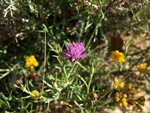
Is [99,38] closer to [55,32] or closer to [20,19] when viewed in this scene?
[55,32]

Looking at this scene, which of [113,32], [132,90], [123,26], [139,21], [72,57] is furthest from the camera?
[113,32]

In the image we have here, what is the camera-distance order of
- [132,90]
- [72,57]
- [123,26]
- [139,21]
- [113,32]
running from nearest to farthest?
[72,57] < [132,90] < [139,21] < [123,26] < [113,32]

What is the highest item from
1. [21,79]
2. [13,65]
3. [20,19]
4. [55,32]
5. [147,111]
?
[20,19]

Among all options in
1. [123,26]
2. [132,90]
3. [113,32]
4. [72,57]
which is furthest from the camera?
[113,32]

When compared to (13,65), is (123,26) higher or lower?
higher

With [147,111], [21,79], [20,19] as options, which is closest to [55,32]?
[20,19]

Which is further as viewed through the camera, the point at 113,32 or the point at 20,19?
the point at 113,32

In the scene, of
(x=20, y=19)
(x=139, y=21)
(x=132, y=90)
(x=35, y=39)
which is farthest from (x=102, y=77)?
(x=20, y=19)

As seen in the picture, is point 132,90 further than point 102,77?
No

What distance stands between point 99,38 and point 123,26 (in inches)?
14.3

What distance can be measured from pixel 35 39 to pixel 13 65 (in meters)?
0.29

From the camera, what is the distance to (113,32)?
1896 mm

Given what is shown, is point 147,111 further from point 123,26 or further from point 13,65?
point 13,65

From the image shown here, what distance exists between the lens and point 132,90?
1.32m
